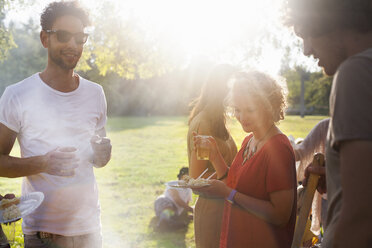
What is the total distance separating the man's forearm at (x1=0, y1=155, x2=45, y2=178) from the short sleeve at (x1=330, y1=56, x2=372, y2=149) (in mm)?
→ 1874

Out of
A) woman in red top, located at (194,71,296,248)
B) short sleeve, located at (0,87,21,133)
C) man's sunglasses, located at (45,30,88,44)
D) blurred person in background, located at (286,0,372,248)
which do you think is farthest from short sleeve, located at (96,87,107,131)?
blurred person in background, located at (286,0,372,248)

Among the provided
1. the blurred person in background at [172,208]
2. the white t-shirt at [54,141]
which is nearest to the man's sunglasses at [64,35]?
the white t-shirt at [54,141]

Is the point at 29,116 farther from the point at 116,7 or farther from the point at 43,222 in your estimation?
the point at 116,7

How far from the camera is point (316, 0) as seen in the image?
1.31 m

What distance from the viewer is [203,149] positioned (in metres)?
2.95

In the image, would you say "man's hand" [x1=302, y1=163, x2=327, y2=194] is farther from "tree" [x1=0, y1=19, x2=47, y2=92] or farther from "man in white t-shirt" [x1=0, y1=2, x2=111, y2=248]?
"tree" [x1=0, y1=19, x2=47, y2=92]

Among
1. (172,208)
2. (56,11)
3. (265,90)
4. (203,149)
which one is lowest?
(172,208)

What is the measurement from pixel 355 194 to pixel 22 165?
203cm

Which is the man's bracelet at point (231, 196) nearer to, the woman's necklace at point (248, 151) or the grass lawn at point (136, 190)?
the woman's necklace at point (248, 151)

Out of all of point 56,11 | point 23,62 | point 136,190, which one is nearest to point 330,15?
point 56,11

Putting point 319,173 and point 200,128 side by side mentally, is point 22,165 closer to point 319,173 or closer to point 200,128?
point 200,128

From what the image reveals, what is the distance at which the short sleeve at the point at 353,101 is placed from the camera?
114 centimetres

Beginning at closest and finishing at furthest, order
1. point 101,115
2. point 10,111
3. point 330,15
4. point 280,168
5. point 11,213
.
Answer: point 330,15 < point 280,168 < point 11,213 < point 10,111 < point 101,115

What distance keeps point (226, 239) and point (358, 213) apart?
137cm
